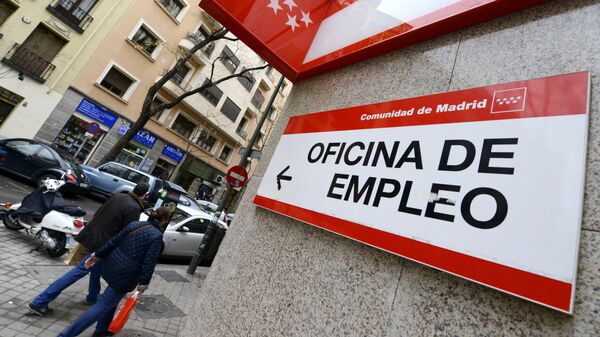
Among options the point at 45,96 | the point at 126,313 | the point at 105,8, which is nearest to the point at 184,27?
the point at 105,8

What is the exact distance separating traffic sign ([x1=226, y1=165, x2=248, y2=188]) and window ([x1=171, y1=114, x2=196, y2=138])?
15.1m

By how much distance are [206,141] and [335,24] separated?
21938 mm

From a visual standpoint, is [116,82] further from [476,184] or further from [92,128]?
[476,184]

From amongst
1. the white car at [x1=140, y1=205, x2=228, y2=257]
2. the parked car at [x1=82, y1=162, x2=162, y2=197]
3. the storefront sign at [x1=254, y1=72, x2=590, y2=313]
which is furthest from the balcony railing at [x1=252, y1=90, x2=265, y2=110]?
the storefront sign at [x1=254, y1=72, x2=590, y2=313]

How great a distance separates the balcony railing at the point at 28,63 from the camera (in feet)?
44.2

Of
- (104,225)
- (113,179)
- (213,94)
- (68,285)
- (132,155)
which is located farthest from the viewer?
(213,94)

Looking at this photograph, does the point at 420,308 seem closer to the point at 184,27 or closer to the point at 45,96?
the point at 45,96

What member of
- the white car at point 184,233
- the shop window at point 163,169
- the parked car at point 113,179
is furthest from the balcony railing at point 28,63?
the white car at point 184,233

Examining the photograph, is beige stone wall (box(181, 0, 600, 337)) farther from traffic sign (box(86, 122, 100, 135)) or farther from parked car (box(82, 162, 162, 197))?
traffic sign (box(86, 122, 100, 135))

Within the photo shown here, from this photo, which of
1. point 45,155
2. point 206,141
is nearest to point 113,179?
point 45,155

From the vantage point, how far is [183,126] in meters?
21.7

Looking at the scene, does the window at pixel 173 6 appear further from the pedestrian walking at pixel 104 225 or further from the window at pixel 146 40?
the pedestrian walking at pixel 104 225

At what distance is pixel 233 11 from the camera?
2.85 metres

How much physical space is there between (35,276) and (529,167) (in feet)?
18.6
